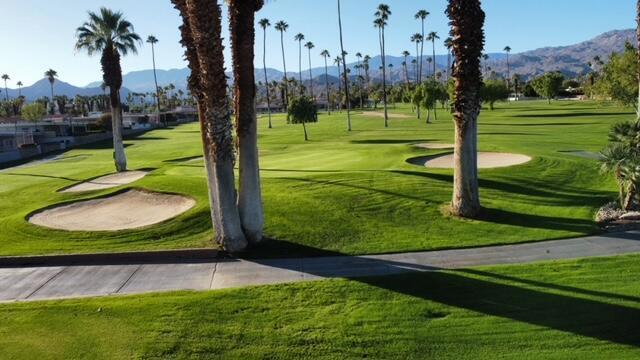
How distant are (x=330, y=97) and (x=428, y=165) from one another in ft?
478

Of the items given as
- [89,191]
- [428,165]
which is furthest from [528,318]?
[89,191]

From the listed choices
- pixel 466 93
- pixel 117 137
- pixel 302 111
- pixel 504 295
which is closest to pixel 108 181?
pixel 117 137

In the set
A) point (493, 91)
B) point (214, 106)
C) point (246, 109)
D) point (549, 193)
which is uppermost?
point (493, 91)

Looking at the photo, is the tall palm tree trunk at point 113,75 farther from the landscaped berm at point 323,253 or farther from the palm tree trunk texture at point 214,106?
the palm tree trunk texture at point 214,106

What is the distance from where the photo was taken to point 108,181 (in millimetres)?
30719

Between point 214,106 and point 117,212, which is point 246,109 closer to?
point 214,106

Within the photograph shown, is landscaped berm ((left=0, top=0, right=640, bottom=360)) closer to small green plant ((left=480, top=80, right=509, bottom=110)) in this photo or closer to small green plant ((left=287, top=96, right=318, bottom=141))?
small green plant ((left=287, top=96, right=318, bottom=141))

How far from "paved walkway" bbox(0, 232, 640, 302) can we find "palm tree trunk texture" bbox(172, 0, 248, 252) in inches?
47.0

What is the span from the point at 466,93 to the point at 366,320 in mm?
10026

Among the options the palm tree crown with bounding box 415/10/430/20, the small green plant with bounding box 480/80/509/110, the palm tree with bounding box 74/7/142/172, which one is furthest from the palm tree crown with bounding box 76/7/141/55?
the palm tree crown with bounding box 415/10/430/20

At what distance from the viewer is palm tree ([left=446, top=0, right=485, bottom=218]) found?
17688 mm

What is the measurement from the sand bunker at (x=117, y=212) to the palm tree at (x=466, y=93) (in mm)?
9636

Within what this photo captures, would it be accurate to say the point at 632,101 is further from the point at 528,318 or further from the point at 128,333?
the point at 128,333

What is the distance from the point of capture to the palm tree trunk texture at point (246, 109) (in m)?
16.0
